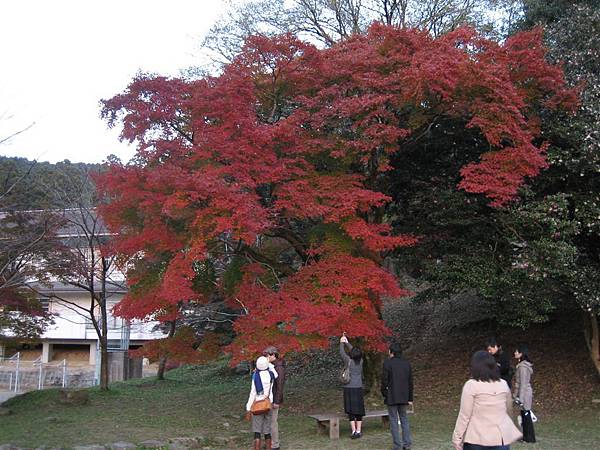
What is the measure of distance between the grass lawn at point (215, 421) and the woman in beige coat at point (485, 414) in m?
4.15

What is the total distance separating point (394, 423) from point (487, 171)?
525cm

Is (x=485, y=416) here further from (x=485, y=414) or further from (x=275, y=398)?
(x=275, y=398)

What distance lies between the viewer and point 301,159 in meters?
11.3

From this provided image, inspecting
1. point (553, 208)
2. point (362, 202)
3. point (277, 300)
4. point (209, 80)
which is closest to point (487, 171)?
point (553, 208)

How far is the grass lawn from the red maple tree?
168 cm

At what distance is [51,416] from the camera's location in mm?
13195

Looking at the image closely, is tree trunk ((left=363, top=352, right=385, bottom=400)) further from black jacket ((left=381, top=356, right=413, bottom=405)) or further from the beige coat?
the beige coat

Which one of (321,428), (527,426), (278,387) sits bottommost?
(321,428)

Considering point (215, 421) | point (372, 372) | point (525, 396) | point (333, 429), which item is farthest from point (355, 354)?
point (372, 372)

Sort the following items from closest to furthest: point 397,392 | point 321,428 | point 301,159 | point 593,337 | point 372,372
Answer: point 397,392, point 321,428, point 301,159, point 593,337, point 372,372

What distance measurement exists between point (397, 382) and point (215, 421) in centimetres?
563

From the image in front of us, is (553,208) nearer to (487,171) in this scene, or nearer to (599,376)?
(487,171)

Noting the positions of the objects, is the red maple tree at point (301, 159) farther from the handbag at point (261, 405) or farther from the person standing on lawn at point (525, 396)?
the person standing on lawn at point (525, 396)

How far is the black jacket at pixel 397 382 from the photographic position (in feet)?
27.2
